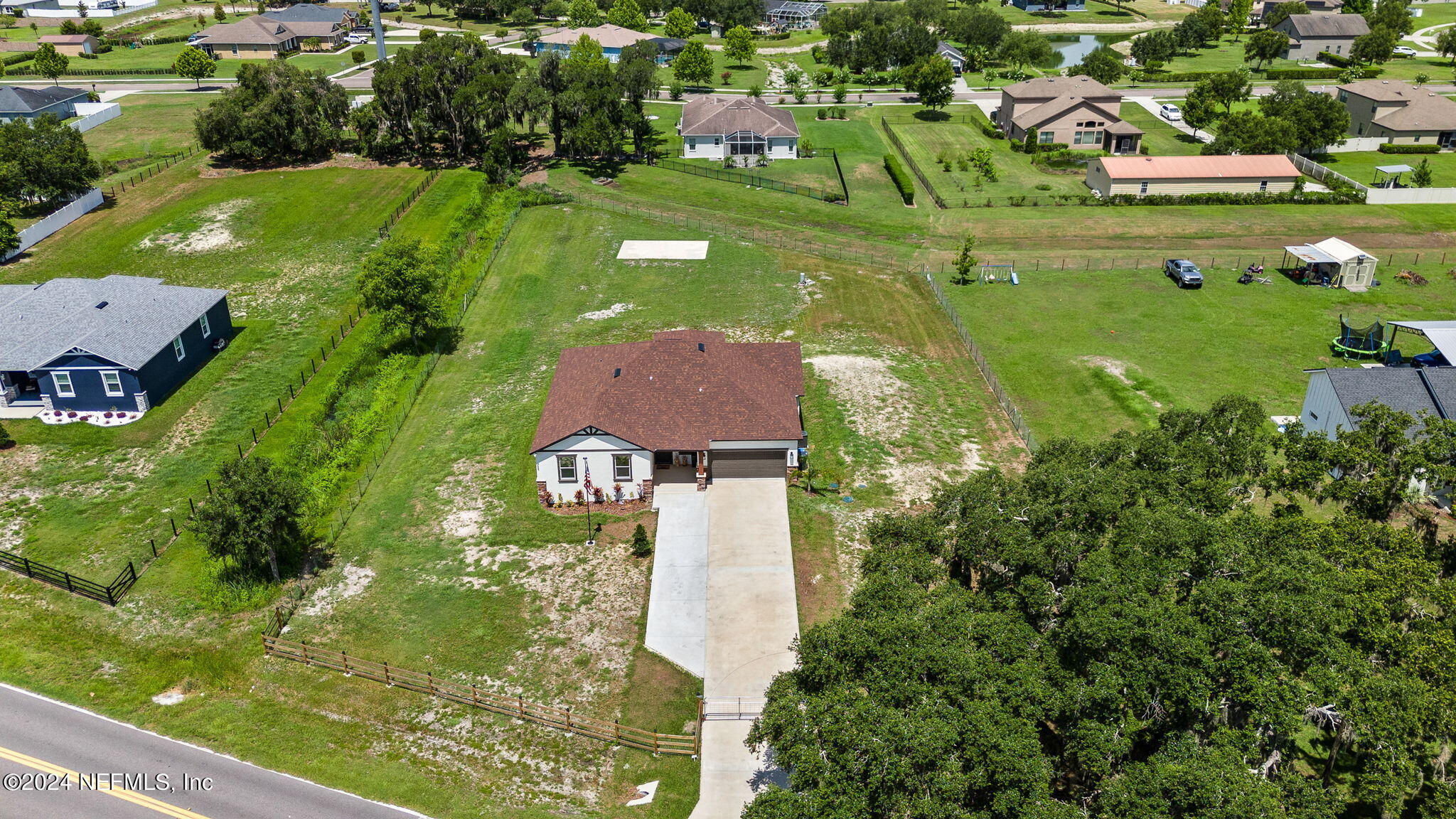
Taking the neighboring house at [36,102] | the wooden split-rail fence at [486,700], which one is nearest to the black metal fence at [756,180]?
the neighboring house at [36,102]

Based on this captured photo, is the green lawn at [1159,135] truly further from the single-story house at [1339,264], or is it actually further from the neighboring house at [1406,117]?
the single-story house at [1339,264]

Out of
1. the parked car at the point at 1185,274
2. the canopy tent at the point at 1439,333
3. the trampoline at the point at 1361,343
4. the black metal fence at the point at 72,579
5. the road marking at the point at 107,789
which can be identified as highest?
the canopy tent at the point at 1439,333

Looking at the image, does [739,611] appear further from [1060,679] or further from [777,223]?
[777,223]

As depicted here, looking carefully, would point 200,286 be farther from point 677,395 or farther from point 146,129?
point 146,129

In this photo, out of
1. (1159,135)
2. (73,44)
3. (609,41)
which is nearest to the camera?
(1159,135)

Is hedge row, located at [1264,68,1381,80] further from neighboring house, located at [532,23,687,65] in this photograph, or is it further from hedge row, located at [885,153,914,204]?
neighboring house, located at [532,23,687,65]

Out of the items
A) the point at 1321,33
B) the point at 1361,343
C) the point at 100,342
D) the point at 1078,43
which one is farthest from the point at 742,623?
the point at 1078,43
